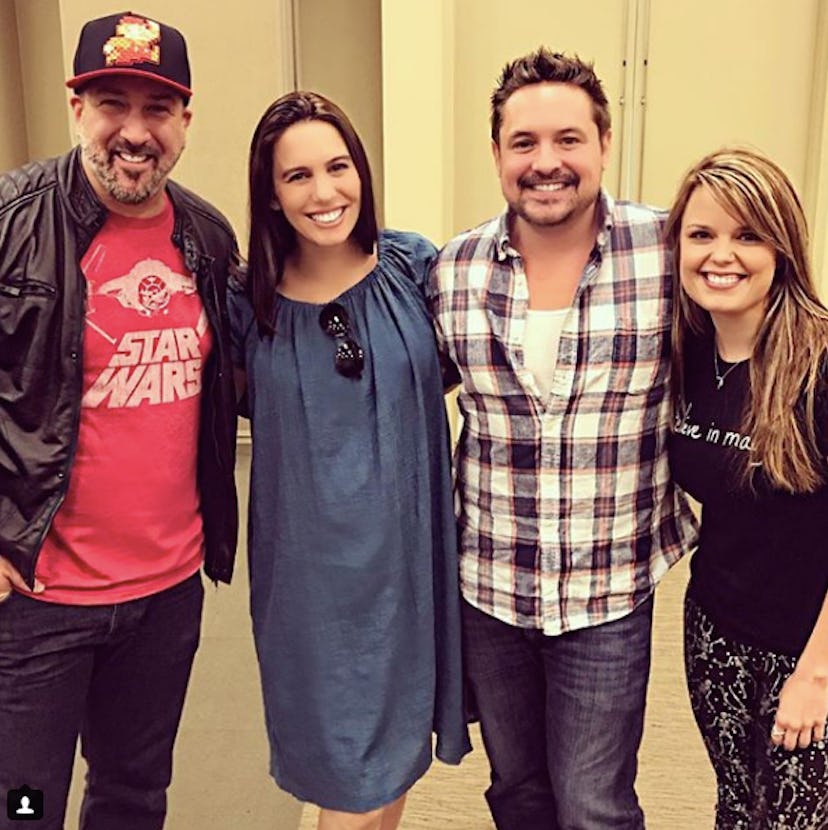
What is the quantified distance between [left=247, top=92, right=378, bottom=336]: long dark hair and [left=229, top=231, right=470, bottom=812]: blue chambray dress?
5cm

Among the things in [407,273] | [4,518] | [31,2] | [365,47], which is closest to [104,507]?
[4,518]

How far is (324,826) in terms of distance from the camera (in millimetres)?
1590

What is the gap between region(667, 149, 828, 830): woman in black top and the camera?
1.28m

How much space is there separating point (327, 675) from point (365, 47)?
3.71 metres

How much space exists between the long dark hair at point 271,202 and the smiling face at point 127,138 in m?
0.14

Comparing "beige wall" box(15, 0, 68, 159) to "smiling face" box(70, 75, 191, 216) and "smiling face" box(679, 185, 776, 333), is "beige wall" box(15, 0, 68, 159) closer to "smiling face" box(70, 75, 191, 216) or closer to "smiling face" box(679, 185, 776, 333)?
"smiling face" box(70, 75, 191, 216)

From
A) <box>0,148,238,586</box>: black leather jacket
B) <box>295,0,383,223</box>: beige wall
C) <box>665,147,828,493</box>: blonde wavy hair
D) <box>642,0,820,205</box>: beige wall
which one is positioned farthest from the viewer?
<box>295,0,383,223</box>: beige wall

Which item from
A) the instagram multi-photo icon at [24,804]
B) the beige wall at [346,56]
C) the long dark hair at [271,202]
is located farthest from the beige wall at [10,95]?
the instagram multi-photo icon at [24,804]

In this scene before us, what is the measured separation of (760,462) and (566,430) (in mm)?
281

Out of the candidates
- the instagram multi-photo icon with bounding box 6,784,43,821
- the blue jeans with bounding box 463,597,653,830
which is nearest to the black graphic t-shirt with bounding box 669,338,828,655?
the blue jeans with bounding box 463,597,653,830

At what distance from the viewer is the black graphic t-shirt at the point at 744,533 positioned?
4.31ft

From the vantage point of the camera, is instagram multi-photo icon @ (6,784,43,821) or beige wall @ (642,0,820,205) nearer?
instagram multi-photo icon @ (6,784,43,821)

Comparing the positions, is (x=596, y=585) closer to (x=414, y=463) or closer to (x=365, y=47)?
(x=414, y=463)

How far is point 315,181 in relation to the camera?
146 centimetres
